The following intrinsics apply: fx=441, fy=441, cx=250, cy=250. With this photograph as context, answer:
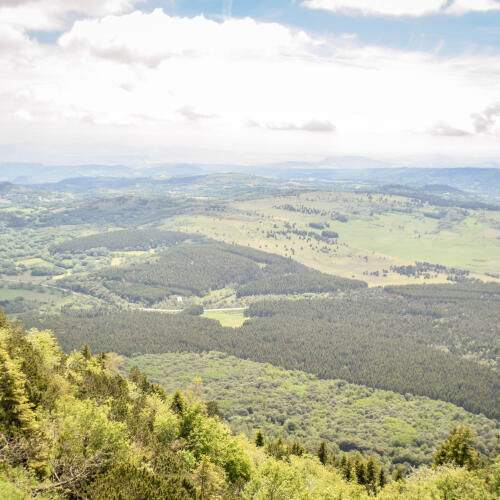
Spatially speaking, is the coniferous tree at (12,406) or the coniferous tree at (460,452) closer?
the coniferous tree at (12,406)

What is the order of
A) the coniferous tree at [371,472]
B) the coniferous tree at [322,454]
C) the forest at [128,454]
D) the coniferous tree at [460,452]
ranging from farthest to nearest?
the coniferous tree at [322,454] < the coniferous tree at [371,472] < the coniferous tree at [460,452] < the forest at [128,454]

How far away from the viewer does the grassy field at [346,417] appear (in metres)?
152

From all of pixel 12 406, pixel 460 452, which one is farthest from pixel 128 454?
pixel 460 452

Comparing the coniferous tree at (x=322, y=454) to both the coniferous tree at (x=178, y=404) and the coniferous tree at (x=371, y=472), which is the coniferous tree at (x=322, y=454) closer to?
the coniferous tree at (x=371, y=472)

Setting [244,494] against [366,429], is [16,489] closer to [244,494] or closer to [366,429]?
[244,494]

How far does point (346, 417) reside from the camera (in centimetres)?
17312

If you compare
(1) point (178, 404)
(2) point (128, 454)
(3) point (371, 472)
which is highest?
(2) point (128, 454)

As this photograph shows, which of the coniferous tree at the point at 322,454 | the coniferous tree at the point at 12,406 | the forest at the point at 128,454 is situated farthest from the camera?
the coniferous tree at the point at 322,454

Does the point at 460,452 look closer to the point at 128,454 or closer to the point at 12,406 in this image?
the point at 128,454

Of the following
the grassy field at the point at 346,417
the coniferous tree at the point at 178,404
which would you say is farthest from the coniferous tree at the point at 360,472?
the grassy field at the point at 346,417

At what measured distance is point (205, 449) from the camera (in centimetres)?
6981

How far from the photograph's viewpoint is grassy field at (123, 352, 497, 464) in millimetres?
151750

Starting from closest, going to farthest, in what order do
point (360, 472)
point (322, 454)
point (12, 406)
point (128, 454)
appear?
point (12, 406), point (128, 454), point (360, 472), point (322, 454)

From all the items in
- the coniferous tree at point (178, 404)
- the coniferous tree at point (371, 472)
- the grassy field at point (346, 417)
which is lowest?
the grassy field at point (346, 417)
